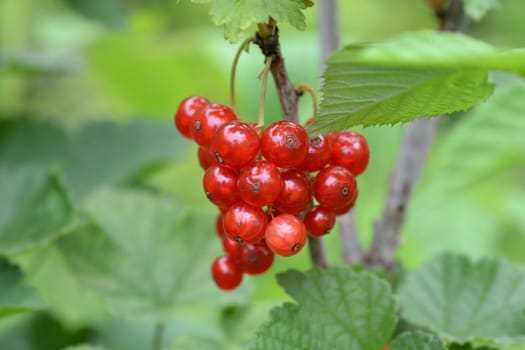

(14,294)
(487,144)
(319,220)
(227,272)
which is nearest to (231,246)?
(227,272)

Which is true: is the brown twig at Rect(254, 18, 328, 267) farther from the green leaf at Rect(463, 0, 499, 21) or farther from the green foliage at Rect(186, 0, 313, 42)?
the green leaf at Rect(463, 0, 499, 21)

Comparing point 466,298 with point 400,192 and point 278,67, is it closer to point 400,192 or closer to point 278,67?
point 400,192

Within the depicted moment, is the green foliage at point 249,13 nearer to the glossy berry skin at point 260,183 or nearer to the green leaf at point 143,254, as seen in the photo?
the glossy berry skin at point 260,183

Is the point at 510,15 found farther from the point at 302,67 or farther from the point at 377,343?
the point at 377,343

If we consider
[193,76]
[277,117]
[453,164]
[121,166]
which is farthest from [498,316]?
[193,76]

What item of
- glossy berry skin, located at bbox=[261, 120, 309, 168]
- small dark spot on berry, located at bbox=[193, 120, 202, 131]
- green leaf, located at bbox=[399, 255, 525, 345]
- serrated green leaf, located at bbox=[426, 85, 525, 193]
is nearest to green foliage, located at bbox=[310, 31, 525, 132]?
glossy berry skin, located at bbox=[261, 120, 309, 168]
